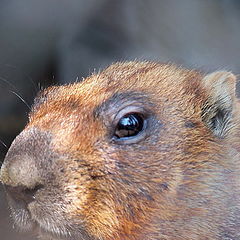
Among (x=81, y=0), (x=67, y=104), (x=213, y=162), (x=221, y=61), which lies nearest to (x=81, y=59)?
(x=81, y=0)

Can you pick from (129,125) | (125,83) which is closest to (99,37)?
(125,83)

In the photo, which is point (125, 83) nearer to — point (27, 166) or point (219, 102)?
point (219, 102)

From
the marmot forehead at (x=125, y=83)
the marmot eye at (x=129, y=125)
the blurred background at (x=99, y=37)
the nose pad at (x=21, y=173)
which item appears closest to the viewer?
the nose pad at (x=21, y=173)

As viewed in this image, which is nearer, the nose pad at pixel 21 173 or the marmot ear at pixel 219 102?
the nose pad at pixel 21 173

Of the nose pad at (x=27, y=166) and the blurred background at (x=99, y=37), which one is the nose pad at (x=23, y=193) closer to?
the nose pad at (x=27, y=166)

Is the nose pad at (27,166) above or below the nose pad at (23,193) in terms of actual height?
above

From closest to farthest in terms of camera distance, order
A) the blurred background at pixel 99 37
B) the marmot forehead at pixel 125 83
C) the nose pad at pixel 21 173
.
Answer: the nose pad at pixel 21 173, the marmot forehead at pixel 125 83, the blurred background at pixel 99 37

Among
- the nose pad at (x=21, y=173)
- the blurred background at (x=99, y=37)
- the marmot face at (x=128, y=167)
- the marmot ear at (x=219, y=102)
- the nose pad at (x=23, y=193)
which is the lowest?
the nose pad at (x=23, y=193)

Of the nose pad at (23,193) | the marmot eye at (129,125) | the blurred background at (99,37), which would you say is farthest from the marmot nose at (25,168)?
the blurred background at (99,37)

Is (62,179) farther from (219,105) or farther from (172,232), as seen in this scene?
(219,105)

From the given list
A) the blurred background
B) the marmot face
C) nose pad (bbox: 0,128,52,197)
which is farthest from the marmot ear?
nose pad (bbox: 0,128,52,197)
